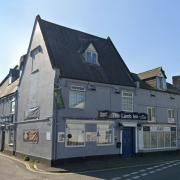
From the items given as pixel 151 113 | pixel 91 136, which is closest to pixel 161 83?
pixel 151 113

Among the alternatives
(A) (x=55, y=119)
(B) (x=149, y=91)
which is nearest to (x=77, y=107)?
(A) (x=55, y=119)

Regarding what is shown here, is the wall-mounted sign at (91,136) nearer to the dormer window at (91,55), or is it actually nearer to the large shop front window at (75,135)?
the large shop front window at (75,135)

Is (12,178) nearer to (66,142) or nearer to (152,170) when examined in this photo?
(66,142)

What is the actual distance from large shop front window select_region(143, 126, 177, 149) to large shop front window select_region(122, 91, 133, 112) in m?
2.83

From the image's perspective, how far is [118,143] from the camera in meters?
25.2

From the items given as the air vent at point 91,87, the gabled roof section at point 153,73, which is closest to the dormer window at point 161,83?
the gabled roof section at point 153,73

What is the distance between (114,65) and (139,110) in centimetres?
473

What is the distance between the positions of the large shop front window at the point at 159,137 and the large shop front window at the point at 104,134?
4570 millimetres

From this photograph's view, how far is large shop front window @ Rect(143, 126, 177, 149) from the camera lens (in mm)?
28203

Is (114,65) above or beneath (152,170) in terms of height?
above

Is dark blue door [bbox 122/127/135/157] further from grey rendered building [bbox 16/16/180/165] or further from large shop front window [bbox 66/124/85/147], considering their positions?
large shop front window [bbox 66/124/85/147]

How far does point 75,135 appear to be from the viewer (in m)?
22.7

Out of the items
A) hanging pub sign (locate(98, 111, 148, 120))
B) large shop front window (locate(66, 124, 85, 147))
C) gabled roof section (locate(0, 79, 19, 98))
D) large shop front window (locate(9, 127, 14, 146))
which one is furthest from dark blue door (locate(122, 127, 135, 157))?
gabled roof section (locate(0, 79, 19, 98))

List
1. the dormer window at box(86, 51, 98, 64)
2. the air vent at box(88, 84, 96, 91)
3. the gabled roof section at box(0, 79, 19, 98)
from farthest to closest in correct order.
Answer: the gabled roof section at box(0, 79, 19, 98)
the dormer window at box(86, 51, 98, 64)
the air vent at box(88, 84, 96, 91)
